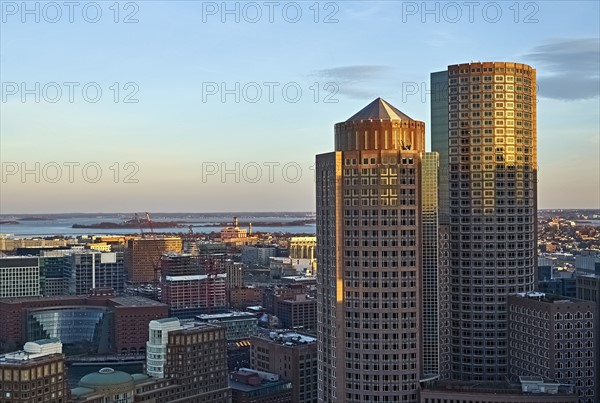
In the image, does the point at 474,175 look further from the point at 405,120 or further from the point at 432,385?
the point at 432,385

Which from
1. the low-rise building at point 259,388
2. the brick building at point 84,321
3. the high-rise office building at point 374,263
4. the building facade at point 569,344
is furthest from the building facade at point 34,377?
the brick building at point 84,321

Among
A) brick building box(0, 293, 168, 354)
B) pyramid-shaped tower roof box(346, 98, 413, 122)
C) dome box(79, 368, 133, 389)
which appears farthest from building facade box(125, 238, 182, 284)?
pyramid-shaped tower roof box(346, 98, 413, 122)

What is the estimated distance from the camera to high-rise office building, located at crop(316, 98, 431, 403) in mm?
52156

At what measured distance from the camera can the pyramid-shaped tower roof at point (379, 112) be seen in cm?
5462

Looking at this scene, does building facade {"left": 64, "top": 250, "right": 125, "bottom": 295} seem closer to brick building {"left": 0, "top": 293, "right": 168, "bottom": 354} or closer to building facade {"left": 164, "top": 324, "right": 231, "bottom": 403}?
brick building {"left": 0, "top": 293, "right": 168, "bottom": 354}

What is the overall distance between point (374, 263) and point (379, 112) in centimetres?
1074

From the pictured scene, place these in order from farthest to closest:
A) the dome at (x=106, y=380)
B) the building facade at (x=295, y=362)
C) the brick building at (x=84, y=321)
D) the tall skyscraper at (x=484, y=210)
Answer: the brick building at (x=84, y=321), the building facade at (x=295, y=362), the dome at (x=106, y=380), the tall skyscraper at (x=484, y=210)

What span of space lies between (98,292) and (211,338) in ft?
242

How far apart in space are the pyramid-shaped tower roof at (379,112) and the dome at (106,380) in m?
31.5

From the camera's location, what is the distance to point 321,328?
5559 cm

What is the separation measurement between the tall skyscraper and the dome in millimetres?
27964

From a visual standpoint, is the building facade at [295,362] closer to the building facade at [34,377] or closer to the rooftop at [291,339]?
the rooftop at [291,339]

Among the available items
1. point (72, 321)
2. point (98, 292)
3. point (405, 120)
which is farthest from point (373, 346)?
point (98, 292)

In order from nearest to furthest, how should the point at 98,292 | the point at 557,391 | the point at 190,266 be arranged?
the point at 557,391, the point at 98,292, the point at 190,266
